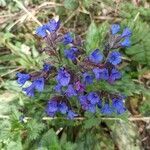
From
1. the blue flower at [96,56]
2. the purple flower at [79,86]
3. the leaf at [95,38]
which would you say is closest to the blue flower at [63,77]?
the purple flower at [79,86]

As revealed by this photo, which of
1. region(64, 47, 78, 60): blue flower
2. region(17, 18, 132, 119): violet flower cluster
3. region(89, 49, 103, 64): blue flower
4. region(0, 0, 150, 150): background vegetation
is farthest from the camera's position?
region(0, 0, 150, 150): background vegetation

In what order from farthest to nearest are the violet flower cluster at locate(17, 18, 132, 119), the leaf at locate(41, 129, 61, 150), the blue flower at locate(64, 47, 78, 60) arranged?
the leaf at locate(41, 129, 61, 150) < the blue flower at locate(64, 47, 78, 60) < the violet flower cluster at locate(17, 18, 132, 119)

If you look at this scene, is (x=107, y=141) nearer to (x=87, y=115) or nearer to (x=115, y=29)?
(x=87, y=115)

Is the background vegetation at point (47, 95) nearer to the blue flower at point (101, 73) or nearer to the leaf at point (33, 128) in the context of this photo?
the leaf at point (33, 128)

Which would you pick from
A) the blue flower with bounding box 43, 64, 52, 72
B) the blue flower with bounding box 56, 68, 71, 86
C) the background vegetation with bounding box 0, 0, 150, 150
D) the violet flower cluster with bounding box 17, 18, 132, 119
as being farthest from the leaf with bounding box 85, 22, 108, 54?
the blue flower with bounding box 56, 68, 71, 86

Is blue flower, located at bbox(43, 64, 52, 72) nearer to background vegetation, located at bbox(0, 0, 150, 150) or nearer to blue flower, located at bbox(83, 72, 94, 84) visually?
blue flower, located at bbox(83, 72, 94, 84)

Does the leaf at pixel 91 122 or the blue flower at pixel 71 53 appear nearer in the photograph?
the blue flower at pixel 71 53

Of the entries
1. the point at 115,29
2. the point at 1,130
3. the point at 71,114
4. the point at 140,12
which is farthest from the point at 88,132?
the point at 140,12
